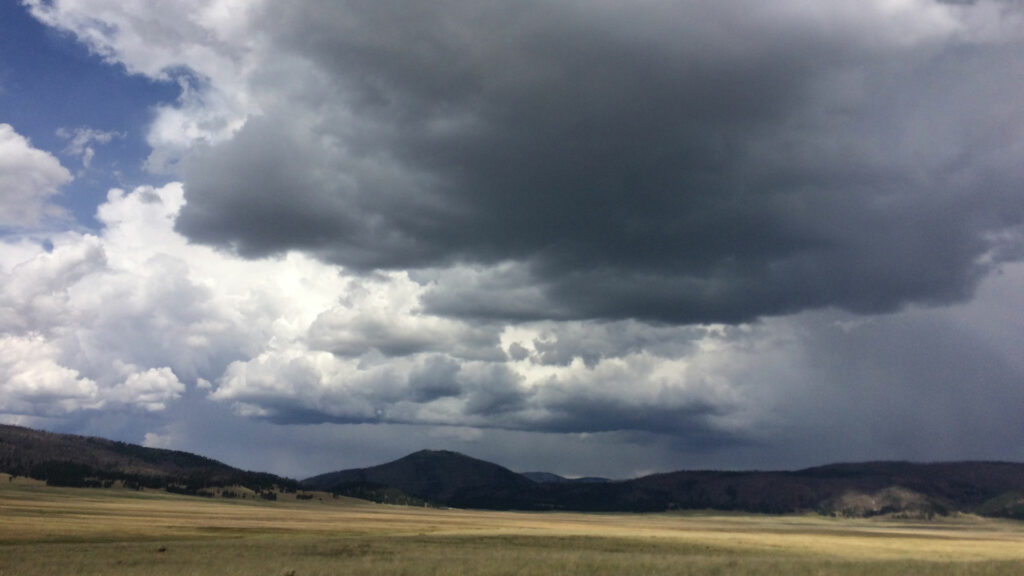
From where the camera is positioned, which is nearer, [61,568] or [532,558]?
[61,568]

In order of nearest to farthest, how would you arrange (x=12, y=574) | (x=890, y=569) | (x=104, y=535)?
(x=12, y=574) < (x=890, y=569) < (x=104, y=535)

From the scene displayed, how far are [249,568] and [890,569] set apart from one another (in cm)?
4286

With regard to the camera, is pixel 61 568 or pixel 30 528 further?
pixel 30 528

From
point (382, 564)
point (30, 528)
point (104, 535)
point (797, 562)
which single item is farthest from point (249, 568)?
point (30, 528)

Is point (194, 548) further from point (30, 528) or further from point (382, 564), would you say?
point (30, 528)

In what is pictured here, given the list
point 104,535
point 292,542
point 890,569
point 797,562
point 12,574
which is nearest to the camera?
point 12,574

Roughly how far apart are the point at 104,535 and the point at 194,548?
91.2 feet

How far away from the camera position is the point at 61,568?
149ft

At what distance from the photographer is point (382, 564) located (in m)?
50.0

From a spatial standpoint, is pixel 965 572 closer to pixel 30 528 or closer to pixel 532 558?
pixel 532 558

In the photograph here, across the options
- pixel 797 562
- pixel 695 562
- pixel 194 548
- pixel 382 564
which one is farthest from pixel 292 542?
pixel 797 562

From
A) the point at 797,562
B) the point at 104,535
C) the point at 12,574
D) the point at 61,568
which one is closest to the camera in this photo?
the point at 12,574

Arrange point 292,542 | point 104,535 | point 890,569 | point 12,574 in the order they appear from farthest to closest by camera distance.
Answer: point 104,535 → point 292,542 → point 890,569 → point 12,574

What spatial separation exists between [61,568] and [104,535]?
41.6 meters
